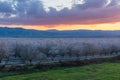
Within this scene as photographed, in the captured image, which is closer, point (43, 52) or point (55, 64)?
point (55, 64)

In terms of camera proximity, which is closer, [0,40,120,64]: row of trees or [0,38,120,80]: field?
[0,38,120,80]: field

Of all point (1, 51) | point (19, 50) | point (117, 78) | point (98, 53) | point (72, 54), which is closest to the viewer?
point (117, 78)

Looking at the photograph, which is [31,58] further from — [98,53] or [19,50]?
[98,53]

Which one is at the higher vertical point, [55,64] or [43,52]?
[55,64]

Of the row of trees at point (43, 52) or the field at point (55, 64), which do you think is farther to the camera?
the row of trees at point (43, 52)

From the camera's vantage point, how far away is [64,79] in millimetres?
41719

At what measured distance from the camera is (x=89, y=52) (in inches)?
5522

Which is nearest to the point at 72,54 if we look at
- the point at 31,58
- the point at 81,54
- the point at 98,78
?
the point at 81,54

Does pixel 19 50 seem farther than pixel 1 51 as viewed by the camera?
Yes

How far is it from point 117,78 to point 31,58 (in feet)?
202

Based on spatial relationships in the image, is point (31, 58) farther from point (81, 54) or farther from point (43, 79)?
point (43, 79)


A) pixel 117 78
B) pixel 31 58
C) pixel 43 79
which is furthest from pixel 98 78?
pixel 31 58

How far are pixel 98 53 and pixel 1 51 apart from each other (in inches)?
2437

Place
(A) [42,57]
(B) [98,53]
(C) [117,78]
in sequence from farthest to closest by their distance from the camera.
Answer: (B) [98,53]
(A) [42,57]
(C) [117,78]
